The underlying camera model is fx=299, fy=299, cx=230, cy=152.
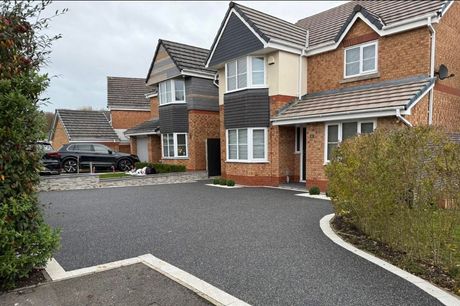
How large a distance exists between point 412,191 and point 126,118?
29597 mm

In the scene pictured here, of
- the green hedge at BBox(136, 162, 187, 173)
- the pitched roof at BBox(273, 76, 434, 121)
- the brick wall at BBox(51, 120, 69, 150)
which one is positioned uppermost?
the pitched roof at BBox(273, 76, 434, 121)

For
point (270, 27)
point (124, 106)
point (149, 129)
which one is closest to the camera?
point (270, 27)

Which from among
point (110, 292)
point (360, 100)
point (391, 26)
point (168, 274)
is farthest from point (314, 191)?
point (110, 292)

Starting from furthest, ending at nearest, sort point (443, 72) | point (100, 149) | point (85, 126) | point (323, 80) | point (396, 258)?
point (85, 126) < point (100, 149) < point (323, 80) < point (443, 72) < point (396, 258)

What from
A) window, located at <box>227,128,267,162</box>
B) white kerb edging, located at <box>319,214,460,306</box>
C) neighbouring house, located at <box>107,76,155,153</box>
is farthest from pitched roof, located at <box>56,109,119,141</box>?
white kerb edging, located at <box>319,214,460,306</box>

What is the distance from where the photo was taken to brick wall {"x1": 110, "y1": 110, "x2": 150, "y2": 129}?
1195 inches

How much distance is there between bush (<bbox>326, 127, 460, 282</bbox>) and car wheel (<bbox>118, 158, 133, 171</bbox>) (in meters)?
18.1

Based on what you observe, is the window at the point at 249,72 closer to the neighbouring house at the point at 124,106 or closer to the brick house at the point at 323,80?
the brick house at the point at 323,80

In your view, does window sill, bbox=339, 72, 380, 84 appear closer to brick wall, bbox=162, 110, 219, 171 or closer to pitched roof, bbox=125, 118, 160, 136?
brick wall, bbox=162, 110, 219, 171

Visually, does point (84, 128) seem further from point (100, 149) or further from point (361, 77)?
point (361, 77)

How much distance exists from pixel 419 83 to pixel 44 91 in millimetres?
11293

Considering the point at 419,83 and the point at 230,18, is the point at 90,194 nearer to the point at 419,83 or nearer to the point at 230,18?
the point at 230,18

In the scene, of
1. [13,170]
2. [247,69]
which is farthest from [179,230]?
[247,69]

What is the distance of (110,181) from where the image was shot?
1524 cm
